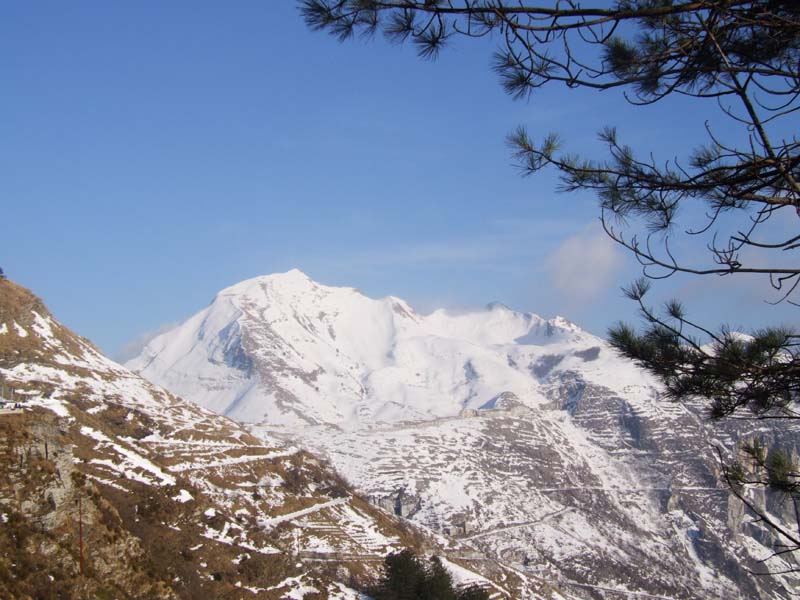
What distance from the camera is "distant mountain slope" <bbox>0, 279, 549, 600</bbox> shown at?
3403 cm

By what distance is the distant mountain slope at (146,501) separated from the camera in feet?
112

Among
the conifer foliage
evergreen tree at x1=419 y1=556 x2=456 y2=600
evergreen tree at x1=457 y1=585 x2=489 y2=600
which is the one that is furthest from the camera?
evergreen tree at x1=457 y1=585 x2=489 y2=600

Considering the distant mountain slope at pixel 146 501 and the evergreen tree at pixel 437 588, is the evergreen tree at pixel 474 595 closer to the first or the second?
the evergreen tree at pixel 437 588

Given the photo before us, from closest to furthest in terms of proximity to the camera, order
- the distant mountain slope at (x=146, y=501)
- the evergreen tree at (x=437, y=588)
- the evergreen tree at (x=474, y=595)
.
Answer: the distant mountain slope at (x=146, y=501) → the evergreen tree at (x=437, y=588) → the evergreen tree at (x=474, y=595)

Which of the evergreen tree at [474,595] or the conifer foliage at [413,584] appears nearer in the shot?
the conifer foliage at [413,584]

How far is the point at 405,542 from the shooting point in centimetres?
9800

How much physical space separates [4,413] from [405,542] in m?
67.3

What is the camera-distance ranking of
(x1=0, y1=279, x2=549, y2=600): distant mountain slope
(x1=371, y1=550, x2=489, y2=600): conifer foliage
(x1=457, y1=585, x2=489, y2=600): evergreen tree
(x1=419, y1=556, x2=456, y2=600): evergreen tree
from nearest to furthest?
(x1=0, y1=279, x2=549, y2=600): distant mountain slope → (x1=419, y1=556, x2=456, y2=600): evergreen tree → (x1=371, y1=550, x2=489, y2=600): conifer foliage → (x1=457, y1=585, x2=489, y2=600): evergreen tree

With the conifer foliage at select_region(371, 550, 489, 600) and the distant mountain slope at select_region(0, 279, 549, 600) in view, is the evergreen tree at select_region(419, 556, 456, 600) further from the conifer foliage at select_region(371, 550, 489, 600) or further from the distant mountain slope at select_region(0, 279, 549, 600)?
the distant mountain slope at select_region(0, 279, 549, 600)

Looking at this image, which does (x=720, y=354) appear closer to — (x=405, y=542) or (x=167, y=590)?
(x=167, y=590)

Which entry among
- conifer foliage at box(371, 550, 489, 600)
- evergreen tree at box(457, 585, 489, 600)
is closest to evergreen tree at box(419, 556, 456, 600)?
conifer foliage at box(371, 550, 489, 600)

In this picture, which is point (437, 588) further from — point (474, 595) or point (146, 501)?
point (146, 501)

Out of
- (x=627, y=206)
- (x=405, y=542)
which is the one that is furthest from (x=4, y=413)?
(x=405, y=542)

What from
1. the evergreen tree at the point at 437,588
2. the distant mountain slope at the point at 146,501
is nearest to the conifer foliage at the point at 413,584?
the evergreen tree at the point at 437,588
